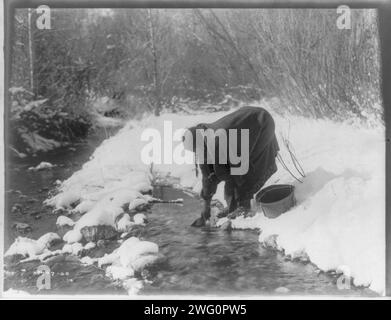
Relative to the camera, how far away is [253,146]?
3.28m

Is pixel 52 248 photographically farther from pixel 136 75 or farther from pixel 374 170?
pixel 374 170

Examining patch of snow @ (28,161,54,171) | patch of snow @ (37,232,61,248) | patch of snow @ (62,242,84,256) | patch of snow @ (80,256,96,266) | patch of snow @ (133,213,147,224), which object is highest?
patch of snow @ (28,161,54,171)

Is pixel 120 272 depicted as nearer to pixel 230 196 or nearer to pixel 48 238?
pixel 48 238

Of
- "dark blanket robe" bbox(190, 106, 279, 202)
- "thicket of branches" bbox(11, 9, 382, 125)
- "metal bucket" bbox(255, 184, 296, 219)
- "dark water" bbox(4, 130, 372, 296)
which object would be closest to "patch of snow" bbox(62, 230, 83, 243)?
"dark water" bbox(4, 130, 372, 296)

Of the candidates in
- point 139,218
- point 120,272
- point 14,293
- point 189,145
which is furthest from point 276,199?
point 14,293

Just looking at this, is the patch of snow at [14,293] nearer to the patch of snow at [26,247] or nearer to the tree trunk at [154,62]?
the patch of snow at [26,247]

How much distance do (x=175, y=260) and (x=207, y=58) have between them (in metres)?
1.37

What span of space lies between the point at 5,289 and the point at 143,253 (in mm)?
967

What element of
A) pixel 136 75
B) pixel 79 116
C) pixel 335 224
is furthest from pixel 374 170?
pixel 79 116

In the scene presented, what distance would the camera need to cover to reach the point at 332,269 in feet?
10.5

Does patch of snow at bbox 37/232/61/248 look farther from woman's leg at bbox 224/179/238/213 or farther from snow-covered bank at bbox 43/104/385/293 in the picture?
woman's leg at bbox 224/179/238/213

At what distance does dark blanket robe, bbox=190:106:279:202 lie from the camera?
10.8ft

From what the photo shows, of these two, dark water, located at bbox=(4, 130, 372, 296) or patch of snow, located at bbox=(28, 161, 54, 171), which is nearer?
dark water, located at bbox=(4, 130, 372, 296)

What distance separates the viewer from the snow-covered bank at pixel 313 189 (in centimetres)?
324
